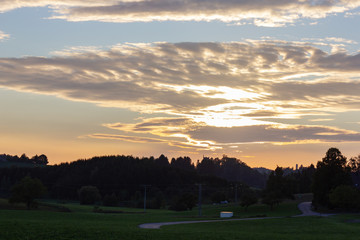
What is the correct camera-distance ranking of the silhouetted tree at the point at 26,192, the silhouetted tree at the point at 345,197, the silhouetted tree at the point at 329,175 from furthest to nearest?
the silhouetted tree at the point at 26,192, the silhouetted tree at the point at 329,175, the silhouetted tree at the point at 345,197

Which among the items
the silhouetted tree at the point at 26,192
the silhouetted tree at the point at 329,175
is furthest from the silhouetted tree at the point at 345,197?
the silhouetted tree at the point at 26,192

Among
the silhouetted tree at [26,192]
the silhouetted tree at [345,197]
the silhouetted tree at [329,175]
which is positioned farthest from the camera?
the silhouetted tree at [26,192]

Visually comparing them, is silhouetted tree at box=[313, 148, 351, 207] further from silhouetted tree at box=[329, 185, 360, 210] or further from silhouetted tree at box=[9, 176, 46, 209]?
silhouetted tree at box=[9, 176, 46, 209]

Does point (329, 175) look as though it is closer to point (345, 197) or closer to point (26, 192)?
point (345, 197)

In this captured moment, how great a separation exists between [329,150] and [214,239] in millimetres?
84796

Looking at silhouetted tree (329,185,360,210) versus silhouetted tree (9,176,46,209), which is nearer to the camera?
silhouetted tree (329,185,360,210)

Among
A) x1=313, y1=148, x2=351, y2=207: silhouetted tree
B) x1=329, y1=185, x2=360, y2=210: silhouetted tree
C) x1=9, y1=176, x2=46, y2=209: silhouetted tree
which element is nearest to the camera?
x1=329, y1=185, x2=360, y2=210: silhouetted tree

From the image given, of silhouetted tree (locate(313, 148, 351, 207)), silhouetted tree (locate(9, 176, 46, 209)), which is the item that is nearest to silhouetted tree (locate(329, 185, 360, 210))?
silhouetted tree (locate(313, 148, 351, 207))

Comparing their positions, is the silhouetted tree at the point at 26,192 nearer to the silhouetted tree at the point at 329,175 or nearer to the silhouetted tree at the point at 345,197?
the silhouetted tree at the point at 329,175

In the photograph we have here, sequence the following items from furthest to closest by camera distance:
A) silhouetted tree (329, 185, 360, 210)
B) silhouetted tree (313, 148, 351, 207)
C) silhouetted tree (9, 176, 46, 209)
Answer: silhouetted tree (9, 176, 46, 209), silhouetted tree (313, 148, 351, 207), silhouetted tree (329, 185, 360, 210)

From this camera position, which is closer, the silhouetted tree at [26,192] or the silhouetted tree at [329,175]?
the silhouetted tree at [329,175]

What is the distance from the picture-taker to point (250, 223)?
86250mm

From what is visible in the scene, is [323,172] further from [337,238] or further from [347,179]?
[337,238]

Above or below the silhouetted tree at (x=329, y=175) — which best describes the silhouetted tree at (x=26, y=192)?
below
